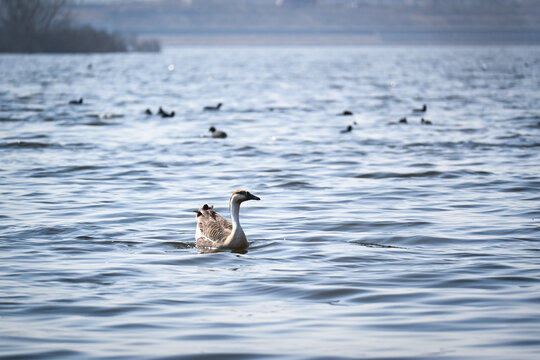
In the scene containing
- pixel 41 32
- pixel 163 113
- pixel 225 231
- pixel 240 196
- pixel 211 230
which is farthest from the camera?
pixel 41 32

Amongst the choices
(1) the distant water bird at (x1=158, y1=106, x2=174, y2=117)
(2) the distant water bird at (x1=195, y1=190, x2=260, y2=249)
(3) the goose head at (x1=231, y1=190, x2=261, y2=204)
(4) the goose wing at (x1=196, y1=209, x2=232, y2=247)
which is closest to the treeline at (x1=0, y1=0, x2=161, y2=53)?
(1) the distant water bird at (x1=158, y1=106, x2=174, y2=117)

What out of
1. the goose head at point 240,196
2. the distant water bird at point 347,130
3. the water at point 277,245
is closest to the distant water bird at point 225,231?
the goose head at point 240,196

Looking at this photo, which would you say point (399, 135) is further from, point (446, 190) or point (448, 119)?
point (446, 190)

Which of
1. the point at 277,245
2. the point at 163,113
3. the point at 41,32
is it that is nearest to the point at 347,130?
the point at 163,113

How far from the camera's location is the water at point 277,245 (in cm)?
827

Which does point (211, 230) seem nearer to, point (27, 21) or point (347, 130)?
point (347, 130)

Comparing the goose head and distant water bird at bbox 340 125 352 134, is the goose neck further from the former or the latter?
distant water bird at bbox 340 125 352 134

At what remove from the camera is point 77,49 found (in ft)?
414

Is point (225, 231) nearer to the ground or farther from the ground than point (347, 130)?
nearer to the ground

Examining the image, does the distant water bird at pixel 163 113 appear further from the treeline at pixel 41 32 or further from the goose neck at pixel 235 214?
the treeline at pixel 41 32

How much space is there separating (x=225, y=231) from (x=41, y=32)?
109636mm

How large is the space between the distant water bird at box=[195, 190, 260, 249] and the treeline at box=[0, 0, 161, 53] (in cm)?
9950

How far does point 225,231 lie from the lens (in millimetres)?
12758

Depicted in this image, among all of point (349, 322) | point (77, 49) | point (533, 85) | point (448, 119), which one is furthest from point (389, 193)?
point (77, 49)
